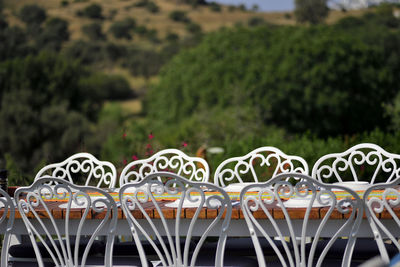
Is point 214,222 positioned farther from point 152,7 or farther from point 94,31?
point 152,7

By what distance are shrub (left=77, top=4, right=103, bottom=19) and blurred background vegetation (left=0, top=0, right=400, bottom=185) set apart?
80 mm

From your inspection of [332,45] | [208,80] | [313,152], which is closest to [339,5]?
[332,45]

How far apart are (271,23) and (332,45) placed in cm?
1546

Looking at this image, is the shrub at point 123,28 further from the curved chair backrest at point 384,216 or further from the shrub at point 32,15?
the curved chair backrest at point 384,216

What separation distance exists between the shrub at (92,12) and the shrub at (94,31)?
703mm

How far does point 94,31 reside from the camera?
1834 inches

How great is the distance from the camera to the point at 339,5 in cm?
4947

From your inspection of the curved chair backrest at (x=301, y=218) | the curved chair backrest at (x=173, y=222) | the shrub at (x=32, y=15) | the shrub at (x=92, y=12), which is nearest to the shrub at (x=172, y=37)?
the shrub at (x=92, y=12)

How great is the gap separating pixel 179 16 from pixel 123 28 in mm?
4842

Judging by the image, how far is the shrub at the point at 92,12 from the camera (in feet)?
152

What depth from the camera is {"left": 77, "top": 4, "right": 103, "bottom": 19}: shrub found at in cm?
4641

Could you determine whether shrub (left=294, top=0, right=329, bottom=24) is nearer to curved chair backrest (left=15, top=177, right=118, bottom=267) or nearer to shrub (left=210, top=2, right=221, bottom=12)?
shrub (left=210, top=2, right=221, bottom=12)

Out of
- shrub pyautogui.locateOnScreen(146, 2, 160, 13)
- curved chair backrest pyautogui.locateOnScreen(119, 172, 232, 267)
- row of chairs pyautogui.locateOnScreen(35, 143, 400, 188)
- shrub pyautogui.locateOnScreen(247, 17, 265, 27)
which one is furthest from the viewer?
shrub pyautogui.locateOnScreen(247, 17, 265, 27)

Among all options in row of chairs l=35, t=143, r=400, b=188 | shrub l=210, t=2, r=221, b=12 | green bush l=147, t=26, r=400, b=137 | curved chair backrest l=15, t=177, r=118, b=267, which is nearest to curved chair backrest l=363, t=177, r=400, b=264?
row of chairs l=35, t=143, r=400, b=188
